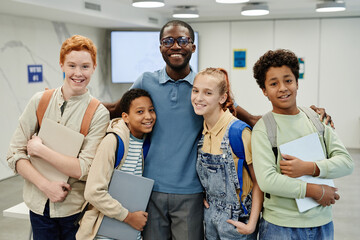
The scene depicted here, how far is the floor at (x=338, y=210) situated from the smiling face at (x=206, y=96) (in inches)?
94.7

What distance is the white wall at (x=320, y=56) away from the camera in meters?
7.18

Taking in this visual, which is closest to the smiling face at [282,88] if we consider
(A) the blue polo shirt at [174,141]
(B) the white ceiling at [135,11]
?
(A) the blue polo shirt at [174,141]

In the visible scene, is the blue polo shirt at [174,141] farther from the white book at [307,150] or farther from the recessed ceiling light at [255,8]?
the recessed ceiling light at [255,8]

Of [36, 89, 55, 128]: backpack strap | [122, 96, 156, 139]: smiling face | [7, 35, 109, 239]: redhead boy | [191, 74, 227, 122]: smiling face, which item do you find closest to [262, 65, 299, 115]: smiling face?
[191, 74, 227, 122]: smiling face

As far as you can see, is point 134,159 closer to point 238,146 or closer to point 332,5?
point 238,146

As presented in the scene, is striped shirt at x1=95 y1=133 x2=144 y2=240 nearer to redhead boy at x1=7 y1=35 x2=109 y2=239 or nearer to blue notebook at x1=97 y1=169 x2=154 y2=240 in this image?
blue notebook at x1=97 y1=169 x2=154 y2=240

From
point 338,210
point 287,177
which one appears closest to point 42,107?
point 287,177

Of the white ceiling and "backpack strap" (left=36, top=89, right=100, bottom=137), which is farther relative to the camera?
the white ceiling

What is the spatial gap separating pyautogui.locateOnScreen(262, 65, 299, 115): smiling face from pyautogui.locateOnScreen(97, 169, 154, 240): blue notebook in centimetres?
77

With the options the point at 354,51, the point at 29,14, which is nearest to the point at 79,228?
the point at 29,14

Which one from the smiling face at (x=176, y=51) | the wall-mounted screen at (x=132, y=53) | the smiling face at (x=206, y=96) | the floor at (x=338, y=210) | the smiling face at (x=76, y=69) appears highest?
the wall-mounted screen at (x=132, y=53)

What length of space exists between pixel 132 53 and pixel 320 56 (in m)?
3.81

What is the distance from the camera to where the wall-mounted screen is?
7.21 meters

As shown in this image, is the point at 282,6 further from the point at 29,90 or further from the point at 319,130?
the point at 319,130
